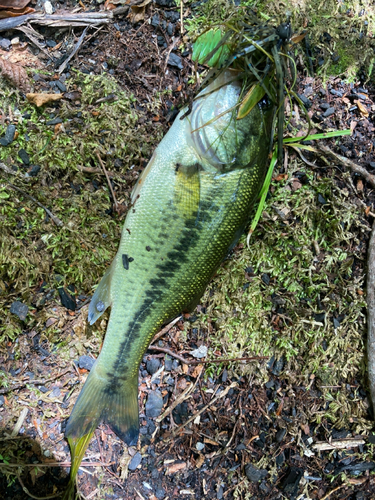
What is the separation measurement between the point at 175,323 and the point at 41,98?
1.66 m

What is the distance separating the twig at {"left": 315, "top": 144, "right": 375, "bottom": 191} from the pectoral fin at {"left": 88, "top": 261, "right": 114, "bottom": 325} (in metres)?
1.68

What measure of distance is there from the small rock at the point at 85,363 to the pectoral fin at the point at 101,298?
9.9 inches

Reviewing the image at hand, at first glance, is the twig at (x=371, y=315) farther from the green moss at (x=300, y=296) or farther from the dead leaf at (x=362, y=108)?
the dead leaf at (x=362, y=108)

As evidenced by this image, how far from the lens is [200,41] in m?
2.26

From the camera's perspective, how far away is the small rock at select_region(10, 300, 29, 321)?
228 centimetres

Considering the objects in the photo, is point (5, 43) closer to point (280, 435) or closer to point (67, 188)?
point (67, 188)

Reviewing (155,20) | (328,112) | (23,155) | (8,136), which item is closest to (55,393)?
(23,155)

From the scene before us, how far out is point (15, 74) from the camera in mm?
2291

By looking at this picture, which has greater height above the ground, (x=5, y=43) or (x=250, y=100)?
(x=5, y=43)

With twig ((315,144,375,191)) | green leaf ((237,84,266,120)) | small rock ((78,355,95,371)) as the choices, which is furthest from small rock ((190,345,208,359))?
twig ((315,144,375,191))

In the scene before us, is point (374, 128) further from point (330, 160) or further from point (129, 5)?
point (129, 5)

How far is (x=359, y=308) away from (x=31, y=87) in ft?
8.78

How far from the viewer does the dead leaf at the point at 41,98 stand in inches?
90.1

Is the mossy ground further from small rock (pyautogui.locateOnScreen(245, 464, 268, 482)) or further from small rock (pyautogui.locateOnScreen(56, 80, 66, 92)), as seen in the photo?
small rock (pyautogui.locateOnScreen(245, 464, 268, 482))
